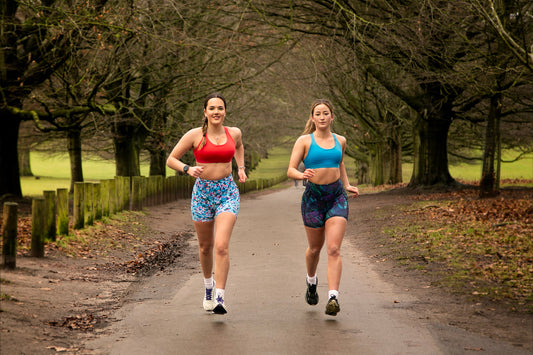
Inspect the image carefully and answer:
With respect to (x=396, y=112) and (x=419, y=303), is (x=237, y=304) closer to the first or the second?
(x=419, y=303)

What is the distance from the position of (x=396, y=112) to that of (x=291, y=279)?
26.0m

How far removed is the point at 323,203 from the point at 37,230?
4.85 metres

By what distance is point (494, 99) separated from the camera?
65.5 ft

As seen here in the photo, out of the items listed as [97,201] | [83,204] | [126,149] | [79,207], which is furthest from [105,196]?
[126,149]

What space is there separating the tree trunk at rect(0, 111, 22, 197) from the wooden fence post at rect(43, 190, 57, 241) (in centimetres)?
983

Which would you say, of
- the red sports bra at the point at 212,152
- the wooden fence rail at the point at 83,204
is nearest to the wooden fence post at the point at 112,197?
the wooden fence rail at the point at 83,204

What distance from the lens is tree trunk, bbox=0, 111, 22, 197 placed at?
2000 centimetres

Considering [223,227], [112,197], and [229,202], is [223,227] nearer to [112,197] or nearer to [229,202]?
[229,202]

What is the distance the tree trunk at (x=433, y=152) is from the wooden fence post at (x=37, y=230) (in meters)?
17.3

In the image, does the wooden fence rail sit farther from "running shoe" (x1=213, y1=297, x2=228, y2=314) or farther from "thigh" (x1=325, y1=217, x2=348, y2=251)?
"thigh" (x1=325, y1=217, x2=348, y2=251)

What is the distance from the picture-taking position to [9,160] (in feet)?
66.7

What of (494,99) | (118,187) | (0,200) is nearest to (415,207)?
(494,99)

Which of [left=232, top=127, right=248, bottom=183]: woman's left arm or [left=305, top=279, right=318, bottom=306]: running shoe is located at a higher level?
[left=232, top=127, right=248, bottom=183]: woman's left arm

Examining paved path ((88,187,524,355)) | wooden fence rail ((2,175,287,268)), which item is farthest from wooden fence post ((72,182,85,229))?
paved path ((88,187,524,355))
